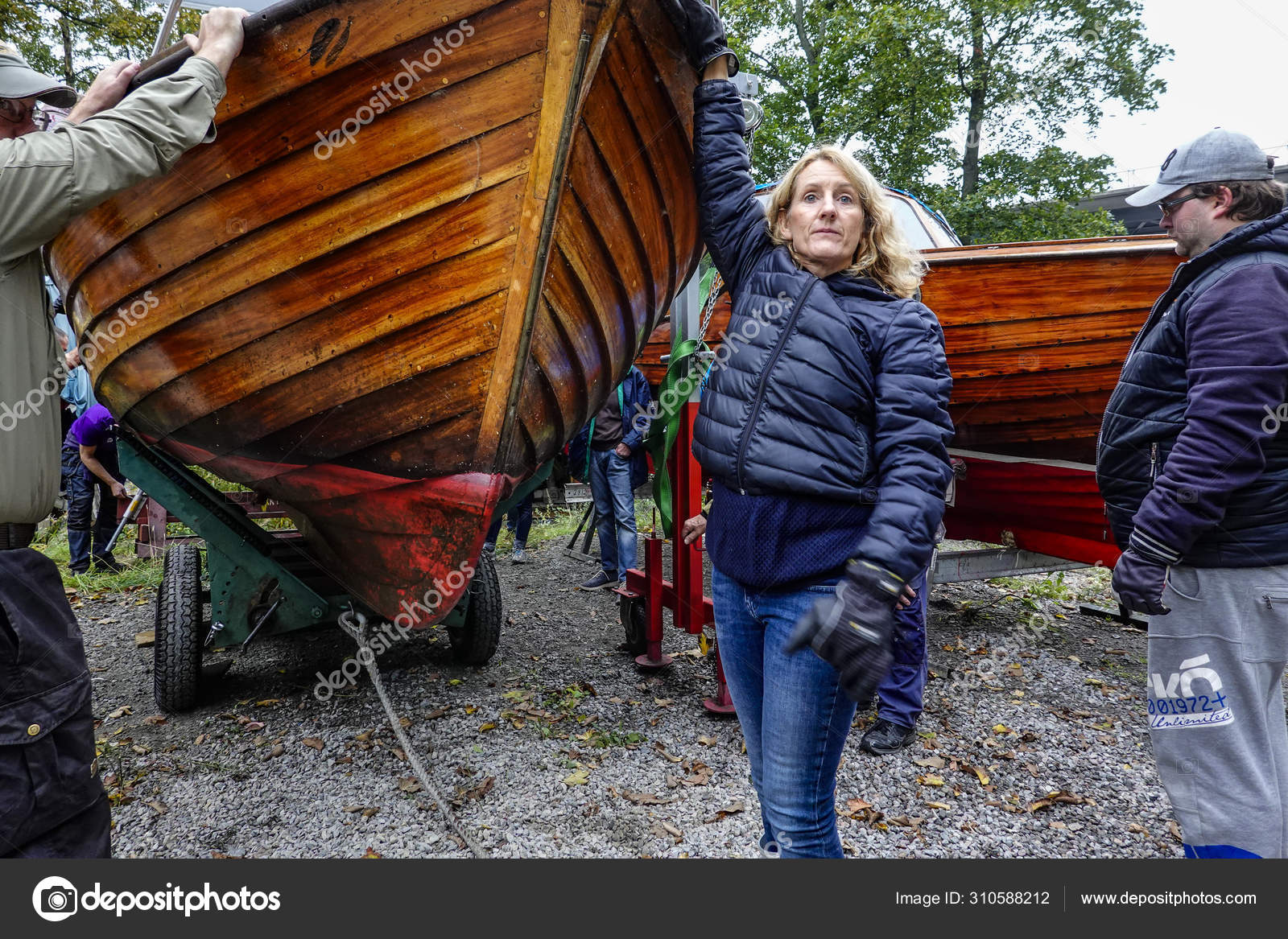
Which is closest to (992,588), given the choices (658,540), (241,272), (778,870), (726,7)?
(658,540)

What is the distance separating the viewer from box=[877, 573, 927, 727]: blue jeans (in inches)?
119

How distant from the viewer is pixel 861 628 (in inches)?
51.8

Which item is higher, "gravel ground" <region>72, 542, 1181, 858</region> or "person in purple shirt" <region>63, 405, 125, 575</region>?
"person in purple shirt" <region>63, 405, 125, 575</region>

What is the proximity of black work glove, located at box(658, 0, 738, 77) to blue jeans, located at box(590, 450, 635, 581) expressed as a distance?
3.40 m

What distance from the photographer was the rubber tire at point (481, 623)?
152 inches

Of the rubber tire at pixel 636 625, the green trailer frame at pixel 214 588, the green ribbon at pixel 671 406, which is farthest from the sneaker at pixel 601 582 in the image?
the green ribbon at pixel 671 406

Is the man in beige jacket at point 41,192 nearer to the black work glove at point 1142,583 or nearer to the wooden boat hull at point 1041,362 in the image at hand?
the black work glove at point 1142,583

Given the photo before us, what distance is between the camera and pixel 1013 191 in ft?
50.7

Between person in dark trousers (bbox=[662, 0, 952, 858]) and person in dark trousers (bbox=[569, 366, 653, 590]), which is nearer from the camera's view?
person in dark trousers (bbox=[662, 0, 952, 858])

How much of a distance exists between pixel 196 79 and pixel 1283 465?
2.54m

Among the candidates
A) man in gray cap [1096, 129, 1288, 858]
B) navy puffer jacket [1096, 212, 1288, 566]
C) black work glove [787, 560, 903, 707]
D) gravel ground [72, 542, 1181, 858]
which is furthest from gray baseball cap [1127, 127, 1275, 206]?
gravel ground [72, 542, 1181, 858]

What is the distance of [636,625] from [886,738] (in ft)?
4.87

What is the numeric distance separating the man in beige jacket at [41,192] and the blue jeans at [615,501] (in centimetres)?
402

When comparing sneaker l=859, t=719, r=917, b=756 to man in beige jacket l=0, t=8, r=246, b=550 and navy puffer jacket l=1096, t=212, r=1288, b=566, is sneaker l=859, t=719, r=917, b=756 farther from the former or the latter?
man in beige jacket l=0, t=8, r=246, b=550
